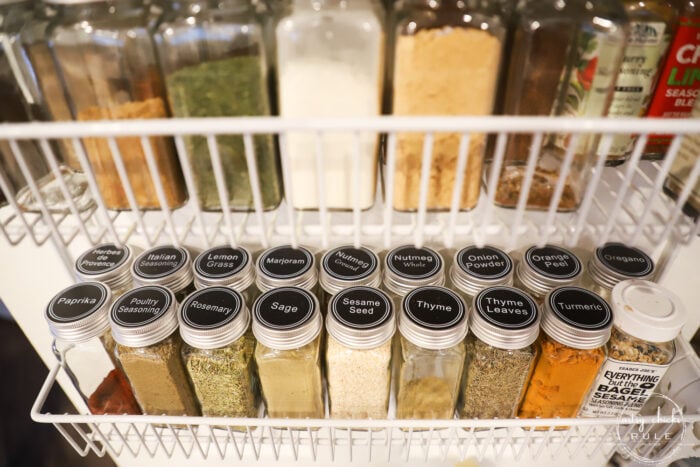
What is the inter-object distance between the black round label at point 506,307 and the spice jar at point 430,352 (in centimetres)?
3

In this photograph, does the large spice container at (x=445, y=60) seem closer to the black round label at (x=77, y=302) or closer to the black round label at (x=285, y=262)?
the black round label at (x=285, y=262)

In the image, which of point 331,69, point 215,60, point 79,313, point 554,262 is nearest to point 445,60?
point 331,69

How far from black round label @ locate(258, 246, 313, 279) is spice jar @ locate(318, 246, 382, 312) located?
0.03m

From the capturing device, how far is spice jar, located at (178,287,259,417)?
687 millimetres

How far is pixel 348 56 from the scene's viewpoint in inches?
22.3

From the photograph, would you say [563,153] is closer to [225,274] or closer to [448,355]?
[448,355]

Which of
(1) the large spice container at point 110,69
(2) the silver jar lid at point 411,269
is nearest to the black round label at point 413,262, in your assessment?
(2) the silver jar lid at point 411,269

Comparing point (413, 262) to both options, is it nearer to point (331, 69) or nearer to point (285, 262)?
point (285, 262)

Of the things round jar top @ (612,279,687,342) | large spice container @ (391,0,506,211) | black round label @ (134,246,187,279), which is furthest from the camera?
black round label @ (134,246,187,279)

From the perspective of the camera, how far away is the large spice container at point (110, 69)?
59 cm

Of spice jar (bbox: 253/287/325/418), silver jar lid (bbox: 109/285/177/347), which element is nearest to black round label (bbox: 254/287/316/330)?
spice jar (bbox: 253/287/325/418)

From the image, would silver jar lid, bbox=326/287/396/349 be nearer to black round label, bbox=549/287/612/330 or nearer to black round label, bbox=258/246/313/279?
black round label, bbox=258/246/313/279

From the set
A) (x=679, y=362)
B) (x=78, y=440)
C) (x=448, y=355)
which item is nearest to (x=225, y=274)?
(x=448, y=355)

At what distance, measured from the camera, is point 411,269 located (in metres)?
0.78
